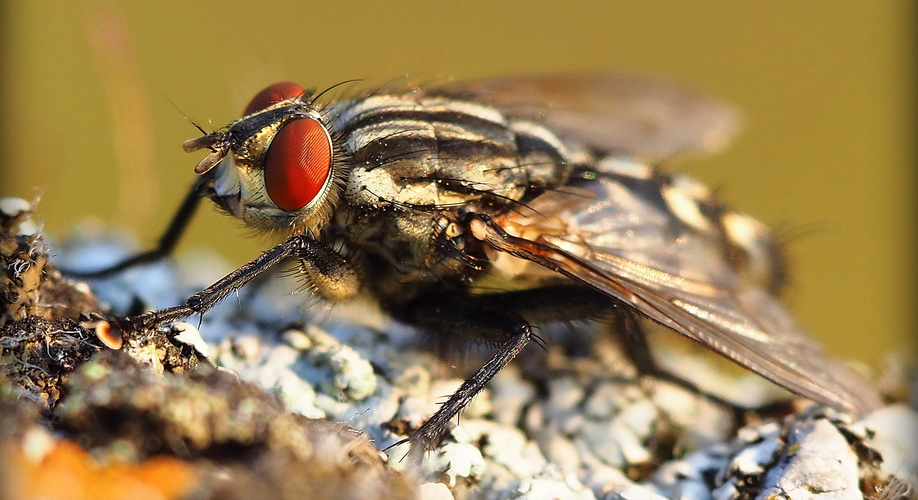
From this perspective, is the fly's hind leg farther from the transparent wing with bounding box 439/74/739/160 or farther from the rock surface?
the transparent wing with bounding box 439/74/739/160

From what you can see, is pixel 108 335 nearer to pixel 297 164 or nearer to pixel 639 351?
pixel 297 164

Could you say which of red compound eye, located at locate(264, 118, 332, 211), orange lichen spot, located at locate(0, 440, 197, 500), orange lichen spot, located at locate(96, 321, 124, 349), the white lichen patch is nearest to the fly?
red compound eye, located at locate(264, 118, 332, 211)

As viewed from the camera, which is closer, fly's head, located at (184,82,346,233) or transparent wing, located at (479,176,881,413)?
fly's head, located at (184,82,346,233)

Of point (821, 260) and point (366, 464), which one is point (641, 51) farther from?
point (366, 464)

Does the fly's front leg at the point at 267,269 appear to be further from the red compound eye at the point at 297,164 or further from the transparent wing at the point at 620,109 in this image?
the transparent wing at the point at 620,109

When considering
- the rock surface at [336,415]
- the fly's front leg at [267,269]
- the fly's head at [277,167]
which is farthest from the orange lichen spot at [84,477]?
the fly's head at [277,167]

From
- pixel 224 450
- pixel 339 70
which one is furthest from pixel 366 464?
pixel 339 70

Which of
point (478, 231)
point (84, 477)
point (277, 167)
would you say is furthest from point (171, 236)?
point (84, 477)
